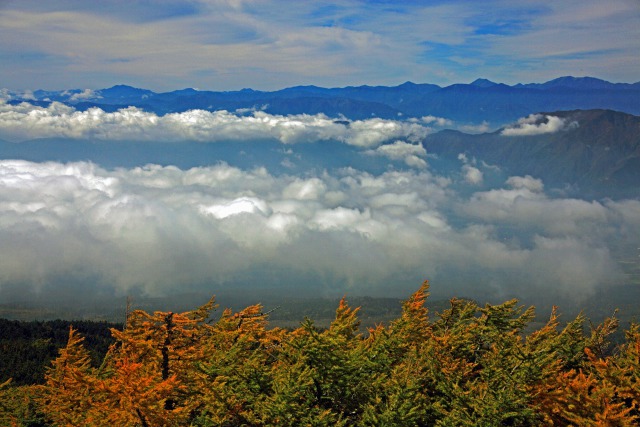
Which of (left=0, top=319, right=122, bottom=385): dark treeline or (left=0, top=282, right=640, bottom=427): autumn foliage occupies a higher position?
(left=0, top=282, right=640, bottom=427): autumn foliage

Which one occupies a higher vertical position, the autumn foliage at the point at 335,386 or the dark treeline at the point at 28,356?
the autumn foliage at the point at 335,386

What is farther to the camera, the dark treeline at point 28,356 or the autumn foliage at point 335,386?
the dark treeline at point 28,356

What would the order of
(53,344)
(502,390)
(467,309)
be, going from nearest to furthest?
(502,390), (467,309), (53,344)

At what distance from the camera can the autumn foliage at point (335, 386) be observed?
35.4 metres

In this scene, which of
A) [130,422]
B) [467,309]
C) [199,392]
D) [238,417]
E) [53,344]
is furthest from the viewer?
[53,344]

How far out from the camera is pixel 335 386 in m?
40.4

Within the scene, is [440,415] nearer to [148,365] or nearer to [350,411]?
[350,411]

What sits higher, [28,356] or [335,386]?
[335,386]

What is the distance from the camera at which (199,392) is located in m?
42.8

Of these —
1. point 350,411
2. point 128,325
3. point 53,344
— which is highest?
point 128,325

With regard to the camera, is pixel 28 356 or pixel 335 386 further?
pixel 28 356

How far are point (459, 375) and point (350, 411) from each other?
9420 millimetres

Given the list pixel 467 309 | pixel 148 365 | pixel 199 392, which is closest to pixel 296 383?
pixel 199 392

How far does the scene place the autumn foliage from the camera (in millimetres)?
35438
